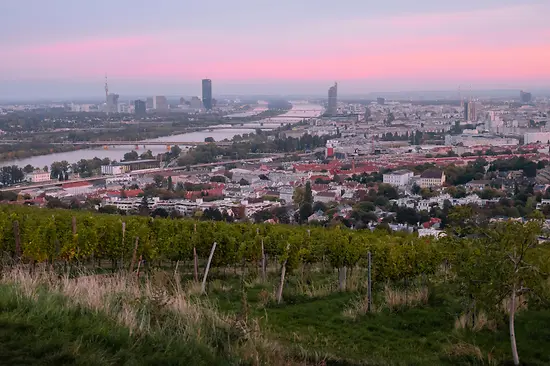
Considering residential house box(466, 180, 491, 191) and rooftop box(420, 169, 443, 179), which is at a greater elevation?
rooftop box(420, 169, 443, 179)

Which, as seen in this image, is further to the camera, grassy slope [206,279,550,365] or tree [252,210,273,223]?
tree [252,210,273,223]

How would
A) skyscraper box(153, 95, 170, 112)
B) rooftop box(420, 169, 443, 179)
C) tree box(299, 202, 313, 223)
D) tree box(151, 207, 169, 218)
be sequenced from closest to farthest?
tree box(151, 207, 169, 218)
tree box(299, 202, 313, 223)
rooftop box(420, 169, 443, 179)
skyscraper box(153, 95, 170, 112)

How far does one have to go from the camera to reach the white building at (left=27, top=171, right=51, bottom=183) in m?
32.2

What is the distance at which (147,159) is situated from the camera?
44406 mm

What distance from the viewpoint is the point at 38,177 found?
107ft

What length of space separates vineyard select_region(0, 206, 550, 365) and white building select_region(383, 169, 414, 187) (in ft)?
72.4

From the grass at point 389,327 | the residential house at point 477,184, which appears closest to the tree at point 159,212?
the grass at point 389,327

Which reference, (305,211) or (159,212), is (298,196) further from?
(159,212)

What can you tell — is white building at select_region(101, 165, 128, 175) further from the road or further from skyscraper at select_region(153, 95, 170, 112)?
skyscraper at select_region(153, 95, 170, 112)

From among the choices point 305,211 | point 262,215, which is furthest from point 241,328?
point 305,211

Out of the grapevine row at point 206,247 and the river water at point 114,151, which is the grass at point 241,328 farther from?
the river water at point 114,151

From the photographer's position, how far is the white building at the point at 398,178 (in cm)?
2938

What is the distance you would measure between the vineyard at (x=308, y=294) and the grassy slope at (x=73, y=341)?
2cm

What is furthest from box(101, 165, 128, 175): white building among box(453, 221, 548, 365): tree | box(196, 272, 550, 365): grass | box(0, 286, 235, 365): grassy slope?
box(453, 221, 548, 365): tree
